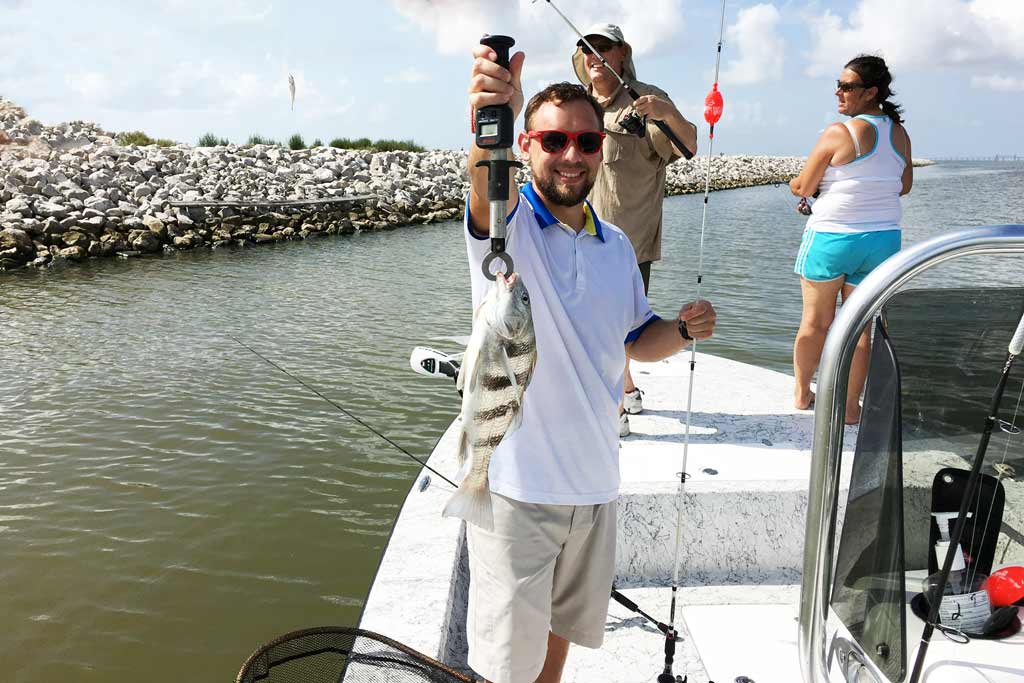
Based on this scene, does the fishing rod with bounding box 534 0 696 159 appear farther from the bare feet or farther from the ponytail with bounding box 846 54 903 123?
the bare feet

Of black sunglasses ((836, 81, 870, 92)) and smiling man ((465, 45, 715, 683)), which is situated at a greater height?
black sunglasses ((836, 81, 870, 92))

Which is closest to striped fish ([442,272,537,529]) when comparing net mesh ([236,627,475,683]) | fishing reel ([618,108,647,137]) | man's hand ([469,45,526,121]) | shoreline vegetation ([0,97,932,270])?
man's hand ([469,45,526,121])

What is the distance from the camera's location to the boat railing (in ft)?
5.16

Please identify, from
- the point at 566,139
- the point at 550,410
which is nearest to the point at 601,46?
the point at 566,139

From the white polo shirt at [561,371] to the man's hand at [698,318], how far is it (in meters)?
0.26

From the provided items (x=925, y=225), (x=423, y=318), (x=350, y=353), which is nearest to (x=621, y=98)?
(x=350, y=353)

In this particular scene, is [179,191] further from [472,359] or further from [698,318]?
[472,359]

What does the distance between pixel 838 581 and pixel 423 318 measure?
1095cm

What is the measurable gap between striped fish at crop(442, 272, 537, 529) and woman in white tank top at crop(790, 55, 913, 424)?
3024 mm

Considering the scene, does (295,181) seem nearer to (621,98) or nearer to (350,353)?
(350,353)

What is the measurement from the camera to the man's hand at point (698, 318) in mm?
2371

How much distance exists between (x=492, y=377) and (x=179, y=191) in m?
22.5

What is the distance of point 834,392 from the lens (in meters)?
A: 1.67

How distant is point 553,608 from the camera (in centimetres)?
236
